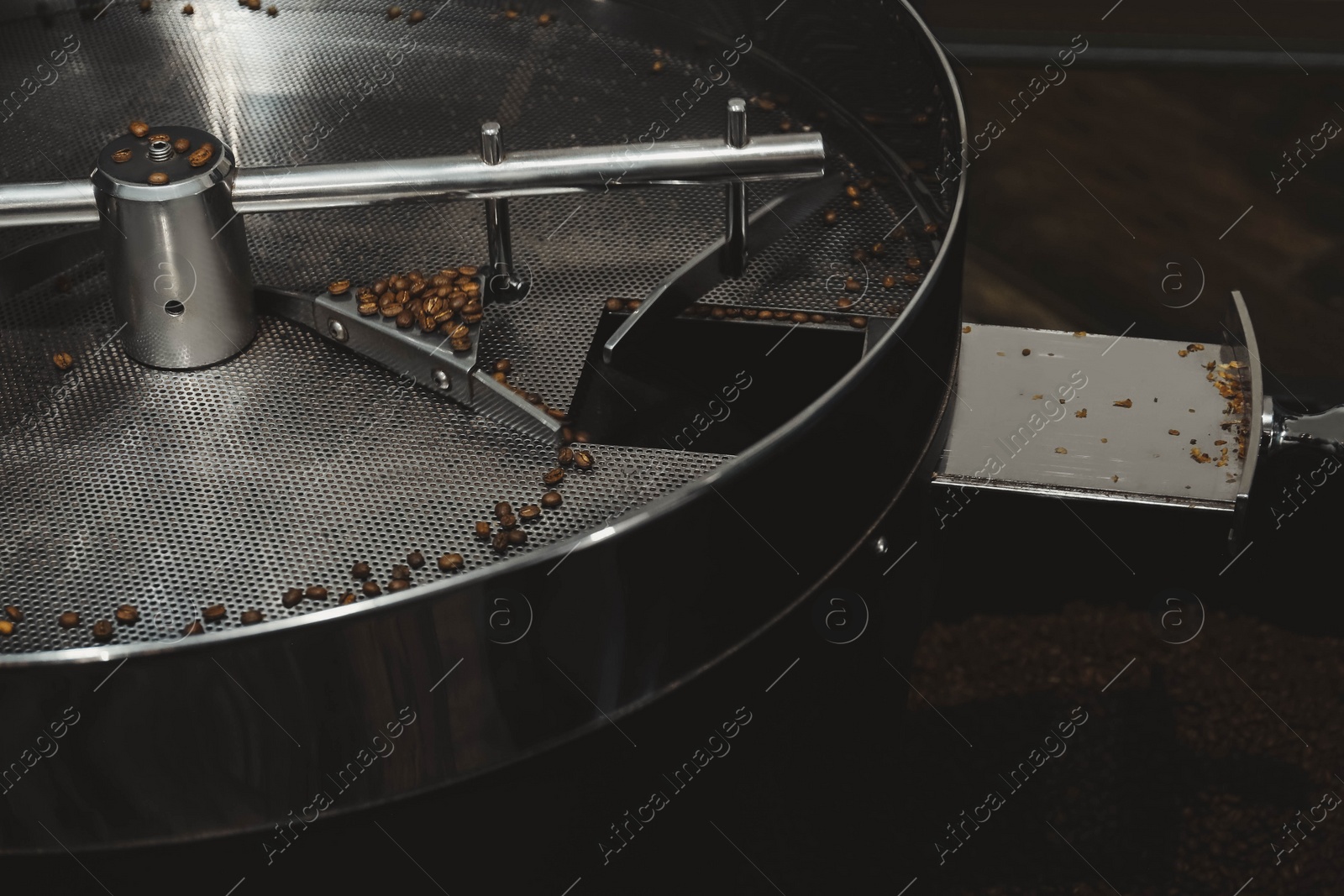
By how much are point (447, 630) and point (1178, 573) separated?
53.9 inches

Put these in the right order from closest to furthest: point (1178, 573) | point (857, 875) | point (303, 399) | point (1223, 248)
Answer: point (303, 399)
point (857, 875)
point (1178, 573)
point (1223, 248)

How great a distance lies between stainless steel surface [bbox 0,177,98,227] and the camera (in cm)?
113

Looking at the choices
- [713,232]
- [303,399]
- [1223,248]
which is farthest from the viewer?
[1223,248]

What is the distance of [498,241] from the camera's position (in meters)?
1.26

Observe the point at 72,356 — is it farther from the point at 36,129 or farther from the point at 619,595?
Result: the point at 619,595

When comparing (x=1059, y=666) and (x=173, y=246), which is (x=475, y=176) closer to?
(x=173, y=246)

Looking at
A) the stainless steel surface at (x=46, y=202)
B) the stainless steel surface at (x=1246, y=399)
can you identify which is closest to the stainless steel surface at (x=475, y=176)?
the stainless steel surface at (x=46, y=202)

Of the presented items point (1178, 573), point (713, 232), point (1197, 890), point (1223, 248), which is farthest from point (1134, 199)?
point (713, 232)

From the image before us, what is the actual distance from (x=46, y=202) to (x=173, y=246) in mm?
126

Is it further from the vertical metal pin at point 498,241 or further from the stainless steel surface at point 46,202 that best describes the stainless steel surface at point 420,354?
the stainless steel surface at point 46,202

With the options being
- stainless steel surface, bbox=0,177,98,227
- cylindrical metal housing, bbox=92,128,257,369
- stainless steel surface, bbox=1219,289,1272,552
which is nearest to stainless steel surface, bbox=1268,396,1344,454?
stainless steel surface, bbox=1219,289,1272,552

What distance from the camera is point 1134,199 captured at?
269 centimetres

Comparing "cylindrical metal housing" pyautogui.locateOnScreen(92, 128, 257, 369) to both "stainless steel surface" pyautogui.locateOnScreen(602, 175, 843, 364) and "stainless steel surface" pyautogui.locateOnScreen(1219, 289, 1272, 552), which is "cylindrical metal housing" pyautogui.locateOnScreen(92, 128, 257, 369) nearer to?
"stainless steel surface" pyautogui.locateOnScreen(602, 175, 843, 364)

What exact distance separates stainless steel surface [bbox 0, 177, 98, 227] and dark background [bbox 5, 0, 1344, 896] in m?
0.49
